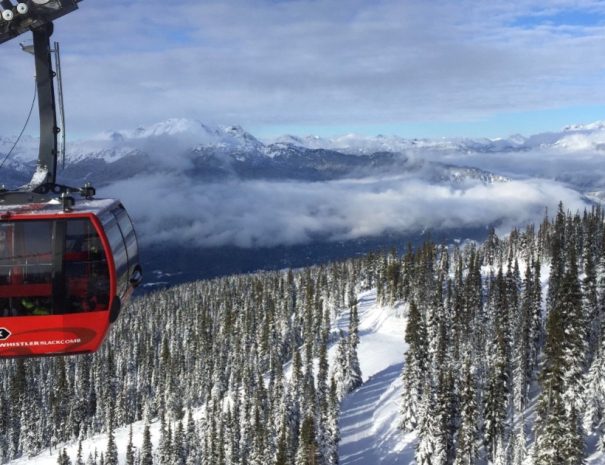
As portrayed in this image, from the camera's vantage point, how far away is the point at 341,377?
114 metres

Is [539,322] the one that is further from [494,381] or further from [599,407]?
[494,381]

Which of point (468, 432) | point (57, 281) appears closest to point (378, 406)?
point (468, 432)

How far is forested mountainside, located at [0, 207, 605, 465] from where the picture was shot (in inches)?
2761

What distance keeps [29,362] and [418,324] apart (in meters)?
142

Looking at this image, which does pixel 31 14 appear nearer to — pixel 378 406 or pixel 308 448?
pixel 308 448

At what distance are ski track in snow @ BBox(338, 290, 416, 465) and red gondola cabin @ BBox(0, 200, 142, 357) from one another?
252 ft

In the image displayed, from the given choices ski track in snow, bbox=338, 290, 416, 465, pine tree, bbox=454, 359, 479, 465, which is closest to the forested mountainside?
pine tree, bbox=454, 359, 479, 465

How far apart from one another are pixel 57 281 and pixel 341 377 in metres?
101

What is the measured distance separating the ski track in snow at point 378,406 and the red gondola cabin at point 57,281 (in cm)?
7685

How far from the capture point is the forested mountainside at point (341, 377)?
70125 mm

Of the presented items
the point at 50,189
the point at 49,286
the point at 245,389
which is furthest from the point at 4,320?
the point at 245,389

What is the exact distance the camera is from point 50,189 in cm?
1767

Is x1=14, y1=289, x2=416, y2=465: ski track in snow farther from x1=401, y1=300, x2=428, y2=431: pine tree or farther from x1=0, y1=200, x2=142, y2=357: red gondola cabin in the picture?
x1=0, y1=200, x2=142, y2=357: red gondola cabin

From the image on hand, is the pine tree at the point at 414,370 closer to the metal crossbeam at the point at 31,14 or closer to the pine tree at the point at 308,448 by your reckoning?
the pine tree at the point at 308,448
